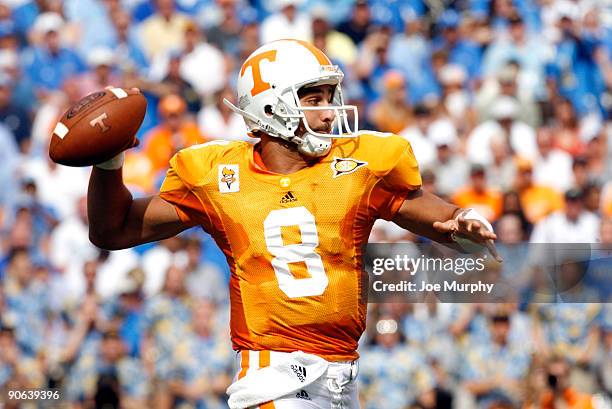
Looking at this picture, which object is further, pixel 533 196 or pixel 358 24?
pixel 358 24

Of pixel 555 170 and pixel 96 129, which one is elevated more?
pixel 555 170

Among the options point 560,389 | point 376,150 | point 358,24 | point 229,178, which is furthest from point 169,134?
point 376,150

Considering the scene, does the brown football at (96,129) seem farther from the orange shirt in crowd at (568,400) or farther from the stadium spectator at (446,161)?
the stadium spectator at (446,161)

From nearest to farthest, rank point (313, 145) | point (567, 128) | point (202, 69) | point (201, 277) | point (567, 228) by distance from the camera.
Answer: point (313, 145), point (201, 277), point (567, 228), point (567, 128), point (202, 69)

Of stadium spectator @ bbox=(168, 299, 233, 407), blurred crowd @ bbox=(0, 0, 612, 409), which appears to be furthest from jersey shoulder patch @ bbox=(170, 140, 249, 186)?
stadium spectator @ bbox=(168, 299, 233, 407)

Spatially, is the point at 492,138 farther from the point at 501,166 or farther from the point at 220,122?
the point at 220,122

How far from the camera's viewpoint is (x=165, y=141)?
7820 mm

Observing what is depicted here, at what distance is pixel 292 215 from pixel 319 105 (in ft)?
1.40

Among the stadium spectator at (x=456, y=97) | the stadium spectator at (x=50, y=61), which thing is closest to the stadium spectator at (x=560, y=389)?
the stadium spectator at (x=456, y=97)

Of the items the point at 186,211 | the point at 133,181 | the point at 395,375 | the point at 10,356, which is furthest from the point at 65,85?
the point at 186,211

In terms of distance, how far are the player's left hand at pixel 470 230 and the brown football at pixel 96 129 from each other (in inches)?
42.3

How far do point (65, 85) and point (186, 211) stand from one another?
4.72 meters

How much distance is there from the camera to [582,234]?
695 centimetres

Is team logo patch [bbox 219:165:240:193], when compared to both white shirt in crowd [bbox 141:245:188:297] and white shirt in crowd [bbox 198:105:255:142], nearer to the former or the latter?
white shirt in crowd [bbox 141:245:188:297]
